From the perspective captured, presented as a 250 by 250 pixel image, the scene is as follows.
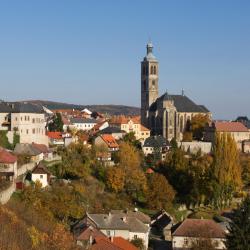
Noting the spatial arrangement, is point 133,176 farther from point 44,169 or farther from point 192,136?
point 192,136

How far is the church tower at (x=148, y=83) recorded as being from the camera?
92.6 metres

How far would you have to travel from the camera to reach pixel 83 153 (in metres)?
58.3

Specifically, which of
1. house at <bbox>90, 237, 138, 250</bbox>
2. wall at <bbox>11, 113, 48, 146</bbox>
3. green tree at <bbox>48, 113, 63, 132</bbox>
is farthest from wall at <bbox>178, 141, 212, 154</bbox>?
house at <bbox>90, 237, 138, 250</bbox>

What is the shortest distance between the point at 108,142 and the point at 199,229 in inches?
1092

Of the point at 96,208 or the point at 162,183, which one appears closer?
the point at 96,208

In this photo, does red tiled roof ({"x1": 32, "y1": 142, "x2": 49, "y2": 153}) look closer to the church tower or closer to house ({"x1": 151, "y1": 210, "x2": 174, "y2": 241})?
house ({"x1": 151, "y1": 210, "x2": 174, "y2": 241})

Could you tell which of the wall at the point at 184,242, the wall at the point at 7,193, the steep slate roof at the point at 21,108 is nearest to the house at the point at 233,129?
the steep slate roof at the point at 21,108

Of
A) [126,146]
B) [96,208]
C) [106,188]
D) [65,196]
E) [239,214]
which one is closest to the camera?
[239,214]

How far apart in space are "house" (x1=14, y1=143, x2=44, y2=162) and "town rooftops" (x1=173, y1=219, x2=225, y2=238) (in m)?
15.2

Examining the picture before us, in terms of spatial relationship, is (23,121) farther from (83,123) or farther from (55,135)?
(83,123)

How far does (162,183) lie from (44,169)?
12.1m

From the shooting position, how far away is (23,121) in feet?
192

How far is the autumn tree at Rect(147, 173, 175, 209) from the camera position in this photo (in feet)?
179

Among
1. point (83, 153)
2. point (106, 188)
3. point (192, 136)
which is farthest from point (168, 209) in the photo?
point (192, 136)
